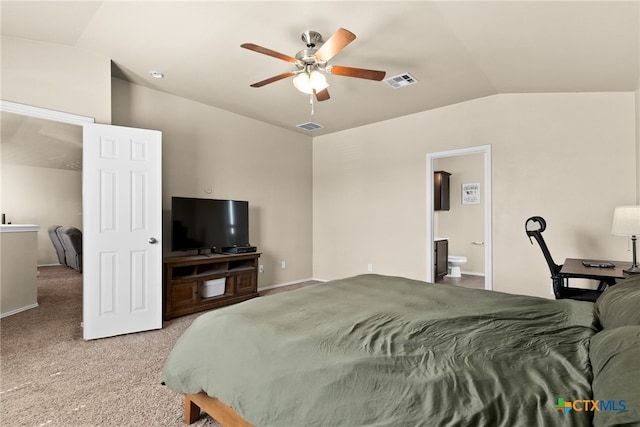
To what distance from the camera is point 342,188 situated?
5.64m

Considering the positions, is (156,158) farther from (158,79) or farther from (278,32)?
(278,32)

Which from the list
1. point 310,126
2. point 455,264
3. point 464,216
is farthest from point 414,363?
point 464,216

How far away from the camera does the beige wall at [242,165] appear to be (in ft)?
13.3

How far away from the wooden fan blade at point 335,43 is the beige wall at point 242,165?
2489 mm

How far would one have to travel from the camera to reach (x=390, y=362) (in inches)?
45.5

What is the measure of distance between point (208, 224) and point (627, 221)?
167 inches

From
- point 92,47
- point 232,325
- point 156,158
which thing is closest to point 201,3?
point 92,47

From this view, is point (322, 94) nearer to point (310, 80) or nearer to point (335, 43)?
point (310, 80)

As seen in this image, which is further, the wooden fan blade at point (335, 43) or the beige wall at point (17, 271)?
the beige wall at point (17, 271)

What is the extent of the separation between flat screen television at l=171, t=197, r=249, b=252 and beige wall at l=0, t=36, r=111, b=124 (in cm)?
124

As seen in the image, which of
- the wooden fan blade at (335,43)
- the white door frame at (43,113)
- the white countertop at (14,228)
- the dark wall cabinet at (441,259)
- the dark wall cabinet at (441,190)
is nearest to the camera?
the wooden fan blade at (335,43)

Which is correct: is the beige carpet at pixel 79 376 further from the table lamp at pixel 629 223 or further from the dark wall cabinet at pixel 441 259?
the dark wall cabinet at pixel 441 259

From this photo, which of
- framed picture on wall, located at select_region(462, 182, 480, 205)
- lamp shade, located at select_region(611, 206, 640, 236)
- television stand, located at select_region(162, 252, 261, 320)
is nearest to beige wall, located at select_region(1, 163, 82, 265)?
television stand, located at select_region(162, 252, 261, 320)

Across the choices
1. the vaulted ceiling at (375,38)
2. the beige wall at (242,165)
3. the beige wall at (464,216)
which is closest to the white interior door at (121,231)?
the beige wall at (242,165)
